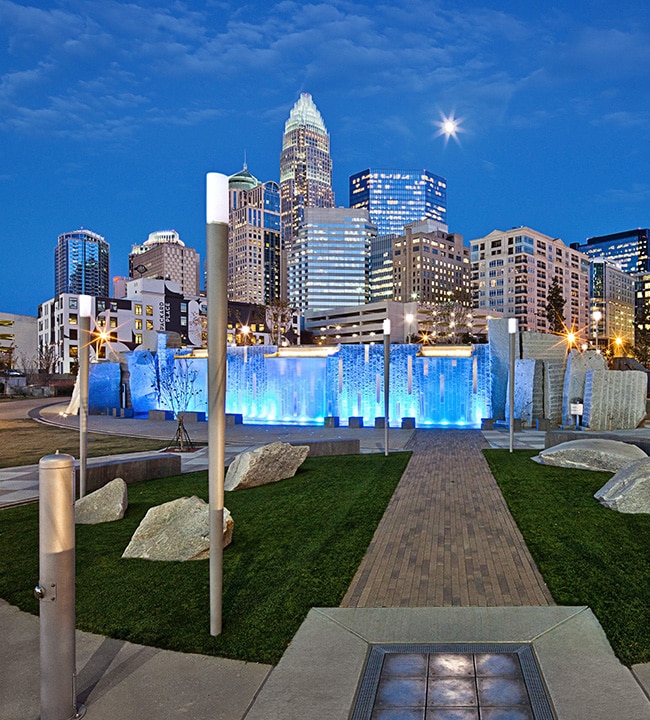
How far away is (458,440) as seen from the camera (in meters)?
19.6

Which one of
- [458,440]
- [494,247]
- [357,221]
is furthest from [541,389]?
[357,221]

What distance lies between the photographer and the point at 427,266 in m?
168

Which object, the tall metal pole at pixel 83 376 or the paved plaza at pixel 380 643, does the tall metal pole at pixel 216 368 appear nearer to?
the paved plaza at pixel 380 643

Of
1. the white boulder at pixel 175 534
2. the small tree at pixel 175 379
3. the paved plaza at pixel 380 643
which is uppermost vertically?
the small tree at pixel 175 379

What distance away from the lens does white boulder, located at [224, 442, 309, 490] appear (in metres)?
11.4

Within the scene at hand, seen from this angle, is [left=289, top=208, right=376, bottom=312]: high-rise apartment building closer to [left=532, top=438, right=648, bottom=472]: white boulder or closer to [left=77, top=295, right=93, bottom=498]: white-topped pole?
[left=532, top=438, right=648, bottom=472]: white boulder

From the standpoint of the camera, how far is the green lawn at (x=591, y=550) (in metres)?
4.84

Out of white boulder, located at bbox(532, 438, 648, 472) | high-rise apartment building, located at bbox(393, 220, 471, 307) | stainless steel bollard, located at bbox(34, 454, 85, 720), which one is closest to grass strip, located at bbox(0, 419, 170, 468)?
white boulder, located at bbox(532, 438, 648, 472)

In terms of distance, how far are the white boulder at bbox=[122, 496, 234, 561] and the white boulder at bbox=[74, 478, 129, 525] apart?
202 centimetres

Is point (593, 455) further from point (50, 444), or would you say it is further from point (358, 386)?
point (358, 386)

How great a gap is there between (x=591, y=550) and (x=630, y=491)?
8.33 ft

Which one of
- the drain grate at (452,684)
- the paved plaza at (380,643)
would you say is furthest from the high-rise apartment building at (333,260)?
the drain grate at (452,684)

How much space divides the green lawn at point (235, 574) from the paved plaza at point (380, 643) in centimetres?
21

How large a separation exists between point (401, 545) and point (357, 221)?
193357 mm
